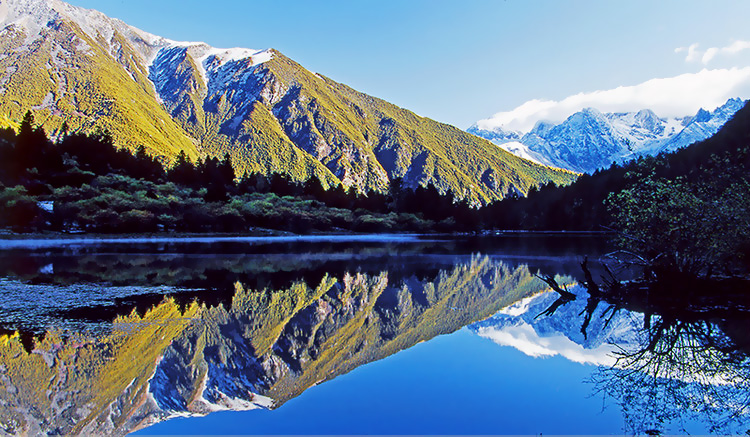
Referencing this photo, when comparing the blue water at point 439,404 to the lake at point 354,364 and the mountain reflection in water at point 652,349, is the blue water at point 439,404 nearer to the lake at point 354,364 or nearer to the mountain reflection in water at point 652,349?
the lake at point 354,364

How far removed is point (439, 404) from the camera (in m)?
9.43

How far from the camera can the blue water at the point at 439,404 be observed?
8375 mm

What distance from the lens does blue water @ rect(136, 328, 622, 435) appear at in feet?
27.5

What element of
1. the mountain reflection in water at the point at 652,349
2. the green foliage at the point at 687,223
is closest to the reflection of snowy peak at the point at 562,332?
the mountain reflection in water at the point at 652,349

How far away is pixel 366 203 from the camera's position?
398 feet

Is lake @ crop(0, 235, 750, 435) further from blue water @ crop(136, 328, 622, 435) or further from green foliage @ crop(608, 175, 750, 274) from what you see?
green foliage @ crop(608, 175, 750, 274)

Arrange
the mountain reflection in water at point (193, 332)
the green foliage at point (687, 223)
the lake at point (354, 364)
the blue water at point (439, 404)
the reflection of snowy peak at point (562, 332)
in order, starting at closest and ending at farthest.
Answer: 1. the blue water at point (439, 404)
2. the lake at point (354, 364)
3. the mountain reflection in water at point (193, 332)
4. the reflection of snowy peak at point (562, 332)
5. the green foliage at point (687, 223)

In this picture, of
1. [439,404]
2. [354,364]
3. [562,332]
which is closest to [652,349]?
[562,332]

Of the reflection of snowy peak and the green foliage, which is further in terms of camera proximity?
the green foliage

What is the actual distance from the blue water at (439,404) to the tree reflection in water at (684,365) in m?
0.72

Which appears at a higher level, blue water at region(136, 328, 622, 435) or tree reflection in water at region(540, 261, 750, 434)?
tree reflection in water at region(540, 261, 750, 434)

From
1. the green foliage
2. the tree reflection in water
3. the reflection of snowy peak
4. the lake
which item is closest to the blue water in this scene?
the lake

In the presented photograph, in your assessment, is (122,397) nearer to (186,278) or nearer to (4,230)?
(186,278)

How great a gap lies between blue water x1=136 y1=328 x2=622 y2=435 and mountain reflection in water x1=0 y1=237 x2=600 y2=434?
2.36 ft
